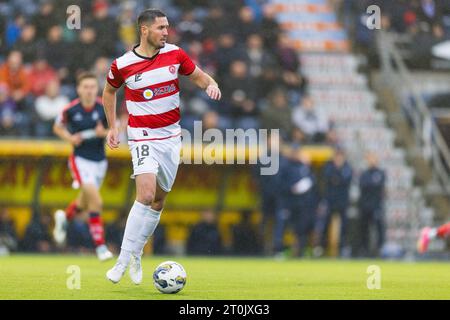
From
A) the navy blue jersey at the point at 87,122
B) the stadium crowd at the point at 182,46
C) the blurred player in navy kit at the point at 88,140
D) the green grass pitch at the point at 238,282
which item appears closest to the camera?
the green grass pitch at the point at 238,282

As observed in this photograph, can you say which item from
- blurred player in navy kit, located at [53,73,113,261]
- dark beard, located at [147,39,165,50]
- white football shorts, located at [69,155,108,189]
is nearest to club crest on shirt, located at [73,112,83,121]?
blurred player in navy kit, located at [53,73,113,261]

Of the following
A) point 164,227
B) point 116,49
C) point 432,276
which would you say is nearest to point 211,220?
point 164,227

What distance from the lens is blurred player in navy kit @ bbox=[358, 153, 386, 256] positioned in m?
22.0

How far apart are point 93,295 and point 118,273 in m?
0.71

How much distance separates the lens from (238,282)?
12680mm

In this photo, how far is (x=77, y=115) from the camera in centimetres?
1673

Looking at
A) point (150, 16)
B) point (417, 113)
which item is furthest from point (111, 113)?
point (417, 113)

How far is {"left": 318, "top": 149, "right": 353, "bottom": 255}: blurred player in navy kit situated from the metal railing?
2.39m

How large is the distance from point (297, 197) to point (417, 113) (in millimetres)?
3921

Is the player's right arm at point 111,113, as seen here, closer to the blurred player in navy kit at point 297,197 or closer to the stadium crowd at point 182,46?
the stadium crowd at point 182,46

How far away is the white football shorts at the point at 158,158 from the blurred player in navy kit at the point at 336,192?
34.4 ft

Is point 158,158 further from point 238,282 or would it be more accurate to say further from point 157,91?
point 238,282

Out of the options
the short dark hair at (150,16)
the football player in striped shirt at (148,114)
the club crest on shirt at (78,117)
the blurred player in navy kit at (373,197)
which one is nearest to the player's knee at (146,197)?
the football player in striped shirt at (148,114)

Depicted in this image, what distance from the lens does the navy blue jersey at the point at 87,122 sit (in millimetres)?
16641
